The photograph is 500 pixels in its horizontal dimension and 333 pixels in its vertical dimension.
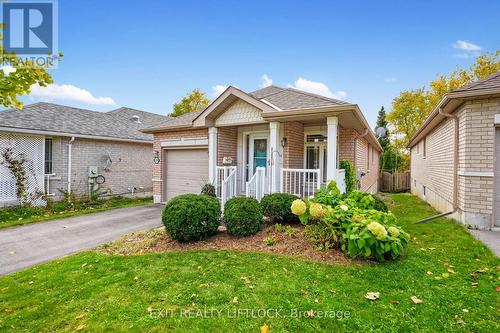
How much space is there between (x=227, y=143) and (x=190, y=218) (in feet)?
14.5

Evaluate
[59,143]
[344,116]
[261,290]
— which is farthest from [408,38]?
[59,143]

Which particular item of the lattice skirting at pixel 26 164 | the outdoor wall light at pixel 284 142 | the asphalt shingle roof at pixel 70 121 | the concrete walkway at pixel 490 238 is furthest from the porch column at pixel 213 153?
the lattice skirting at pixel 26 164

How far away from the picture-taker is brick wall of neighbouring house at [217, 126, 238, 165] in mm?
8766

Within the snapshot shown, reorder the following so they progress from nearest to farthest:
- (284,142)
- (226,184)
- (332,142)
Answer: (332,142) < (226,184) < (284,142)

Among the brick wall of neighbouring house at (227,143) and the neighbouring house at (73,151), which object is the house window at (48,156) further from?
the brick wall of neighbouring house at (227,143)

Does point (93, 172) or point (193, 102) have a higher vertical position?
point (193, 102)

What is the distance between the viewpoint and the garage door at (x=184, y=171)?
10062mm

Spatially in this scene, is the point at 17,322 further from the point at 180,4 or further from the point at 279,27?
the point at 279,27

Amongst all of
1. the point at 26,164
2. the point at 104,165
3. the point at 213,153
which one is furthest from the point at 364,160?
the point at 26,164

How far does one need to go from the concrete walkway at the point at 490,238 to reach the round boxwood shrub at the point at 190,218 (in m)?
5.26

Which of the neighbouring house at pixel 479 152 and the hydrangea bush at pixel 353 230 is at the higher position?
the neighbouring house at pixel 479 152

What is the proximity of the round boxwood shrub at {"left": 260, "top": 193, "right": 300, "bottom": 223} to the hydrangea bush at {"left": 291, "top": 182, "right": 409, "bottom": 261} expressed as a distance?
2.96 feet

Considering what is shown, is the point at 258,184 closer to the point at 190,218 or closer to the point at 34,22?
the point at 190,218

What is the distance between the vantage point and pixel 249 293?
319 cm
